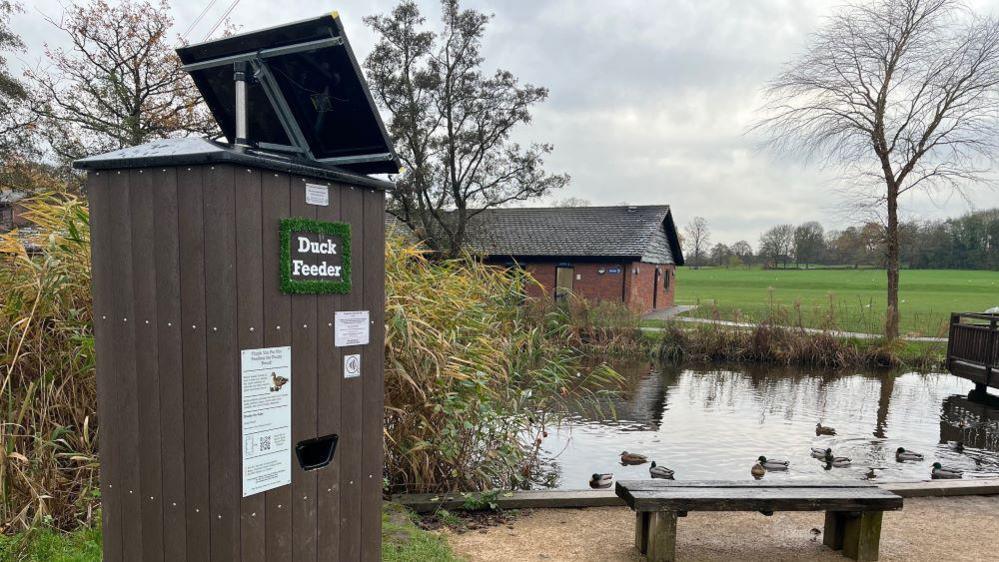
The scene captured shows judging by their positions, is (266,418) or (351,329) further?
(351,329)

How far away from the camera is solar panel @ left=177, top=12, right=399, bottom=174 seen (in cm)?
263

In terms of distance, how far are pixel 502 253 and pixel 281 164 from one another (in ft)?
85.5

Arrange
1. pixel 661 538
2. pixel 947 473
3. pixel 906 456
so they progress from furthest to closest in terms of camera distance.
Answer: pixel 906 456, pixel 947 473, pixel 661 538

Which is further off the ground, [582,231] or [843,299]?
[582,231]

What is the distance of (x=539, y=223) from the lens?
3133 cm

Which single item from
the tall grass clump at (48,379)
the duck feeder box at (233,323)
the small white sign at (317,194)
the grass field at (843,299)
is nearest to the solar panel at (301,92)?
the duck feeder box at (233,323)

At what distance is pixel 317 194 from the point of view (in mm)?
2742

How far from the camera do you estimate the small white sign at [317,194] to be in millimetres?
2699

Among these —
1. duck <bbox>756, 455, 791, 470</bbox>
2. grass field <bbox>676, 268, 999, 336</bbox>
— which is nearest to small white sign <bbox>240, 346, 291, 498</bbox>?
duck <bbox>756, 455, 791, 470</bbox>

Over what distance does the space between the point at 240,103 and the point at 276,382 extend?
1179mm

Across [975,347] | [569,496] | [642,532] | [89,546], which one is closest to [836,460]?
[569,496]

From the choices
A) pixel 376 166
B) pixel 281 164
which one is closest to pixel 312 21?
pixel 281 164

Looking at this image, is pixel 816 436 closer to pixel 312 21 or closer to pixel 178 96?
pixel 312 21

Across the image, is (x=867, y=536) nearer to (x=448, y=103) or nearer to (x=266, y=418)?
(x=266, y=418)
